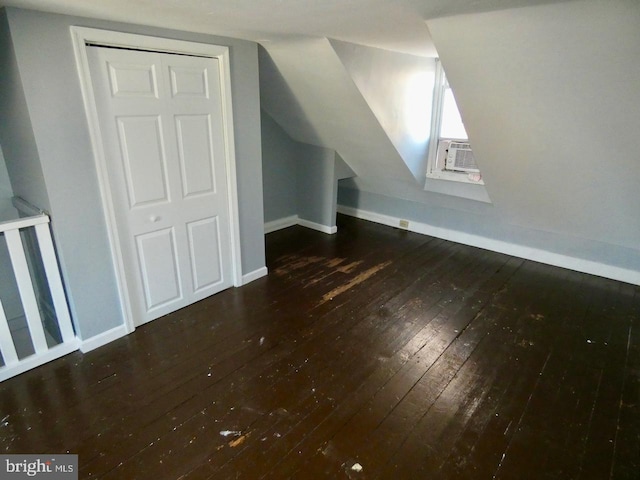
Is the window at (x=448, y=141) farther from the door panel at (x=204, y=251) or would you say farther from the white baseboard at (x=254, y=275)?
the door panel at (x=204, y=251)

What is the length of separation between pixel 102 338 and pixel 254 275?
1324mm

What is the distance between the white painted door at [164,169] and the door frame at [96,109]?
1.4 inches

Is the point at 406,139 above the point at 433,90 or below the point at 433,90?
below

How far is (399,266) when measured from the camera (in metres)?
3.82

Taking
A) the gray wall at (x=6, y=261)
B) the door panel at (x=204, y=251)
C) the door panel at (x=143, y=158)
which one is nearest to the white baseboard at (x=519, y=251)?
the door panel at (x=204, y=251)

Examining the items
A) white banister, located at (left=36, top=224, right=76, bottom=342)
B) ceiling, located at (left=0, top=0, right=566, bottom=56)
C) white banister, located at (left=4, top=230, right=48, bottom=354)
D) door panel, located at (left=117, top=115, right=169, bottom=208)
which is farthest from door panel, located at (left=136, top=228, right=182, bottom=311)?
ceiling, located at (left=0, top=0, right=566, bottom=56)

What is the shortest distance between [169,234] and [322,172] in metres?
2.25

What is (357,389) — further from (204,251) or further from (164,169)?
(164,169)

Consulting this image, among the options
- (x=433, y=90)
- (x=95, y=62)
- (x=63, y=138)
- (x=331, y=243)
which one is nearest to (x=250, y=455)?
(x=63, y=138)

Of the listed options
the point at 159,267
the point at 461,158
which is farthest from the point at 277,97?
the point at 159,267

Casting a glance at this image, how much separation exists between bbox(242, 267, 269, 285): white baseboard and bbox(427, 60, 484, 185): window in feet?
7.06

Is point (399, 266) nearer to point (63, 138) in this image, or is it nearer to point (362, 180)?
point (362, 180)

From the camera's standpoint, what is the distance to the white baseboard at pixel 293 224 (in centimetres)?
471

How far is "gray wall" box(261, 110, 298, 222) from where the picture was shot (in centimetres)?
440
